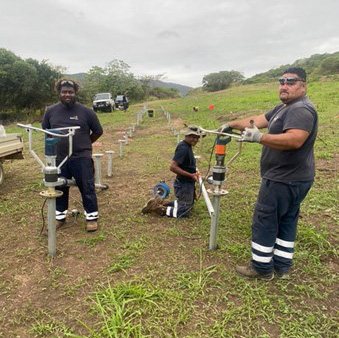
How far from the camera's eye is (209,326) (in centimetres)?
244

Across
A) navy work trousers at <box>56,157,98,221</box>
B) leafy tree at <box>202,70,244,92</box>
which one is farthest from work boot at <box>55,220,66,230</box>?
leafy tree at <box>202,70,244,92</box>

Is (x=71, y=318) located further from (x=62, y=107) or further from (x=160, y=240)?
(x=62, y=107)

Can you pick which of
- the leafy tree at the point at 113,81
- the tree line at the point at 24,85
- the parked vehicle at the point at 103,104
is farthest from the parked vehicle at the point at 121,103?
the leafy tree at the point at 113,81

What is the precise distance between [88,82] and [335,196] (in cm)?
5139

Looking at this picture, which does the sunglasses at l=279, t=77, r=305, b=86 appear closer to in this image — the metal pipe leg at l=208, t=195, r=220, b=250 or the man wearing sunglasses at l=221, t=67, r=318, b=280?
the man wearing sunglasses at l=221, t=67, r=318, b=280

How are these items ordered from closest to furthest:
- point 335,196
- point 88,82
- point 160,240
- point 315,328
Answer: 1. point 315,328
2. point 160,240
3. point 335,196
4. point 88,82

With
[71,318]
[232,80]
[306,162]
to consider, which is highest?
[232,80]

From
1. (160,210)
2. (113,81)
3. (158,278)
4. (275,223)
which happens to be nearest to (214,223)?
(275,223)

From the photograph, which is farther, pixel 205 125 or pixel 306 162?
pixel 205 125

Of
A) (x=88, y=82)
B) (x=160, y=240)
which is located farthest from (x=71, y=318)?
(x=88, y=82)

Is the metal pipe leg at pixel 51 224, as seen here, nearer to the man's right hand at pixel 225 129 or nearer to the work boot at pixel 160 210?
the work boot at pixel 160 210

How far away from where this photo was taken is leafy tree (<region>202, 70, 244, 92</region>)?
59719 millimetres

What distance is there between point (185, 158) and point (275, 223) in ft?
5.53

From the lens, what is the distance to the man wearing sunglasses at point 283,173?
253 cm
